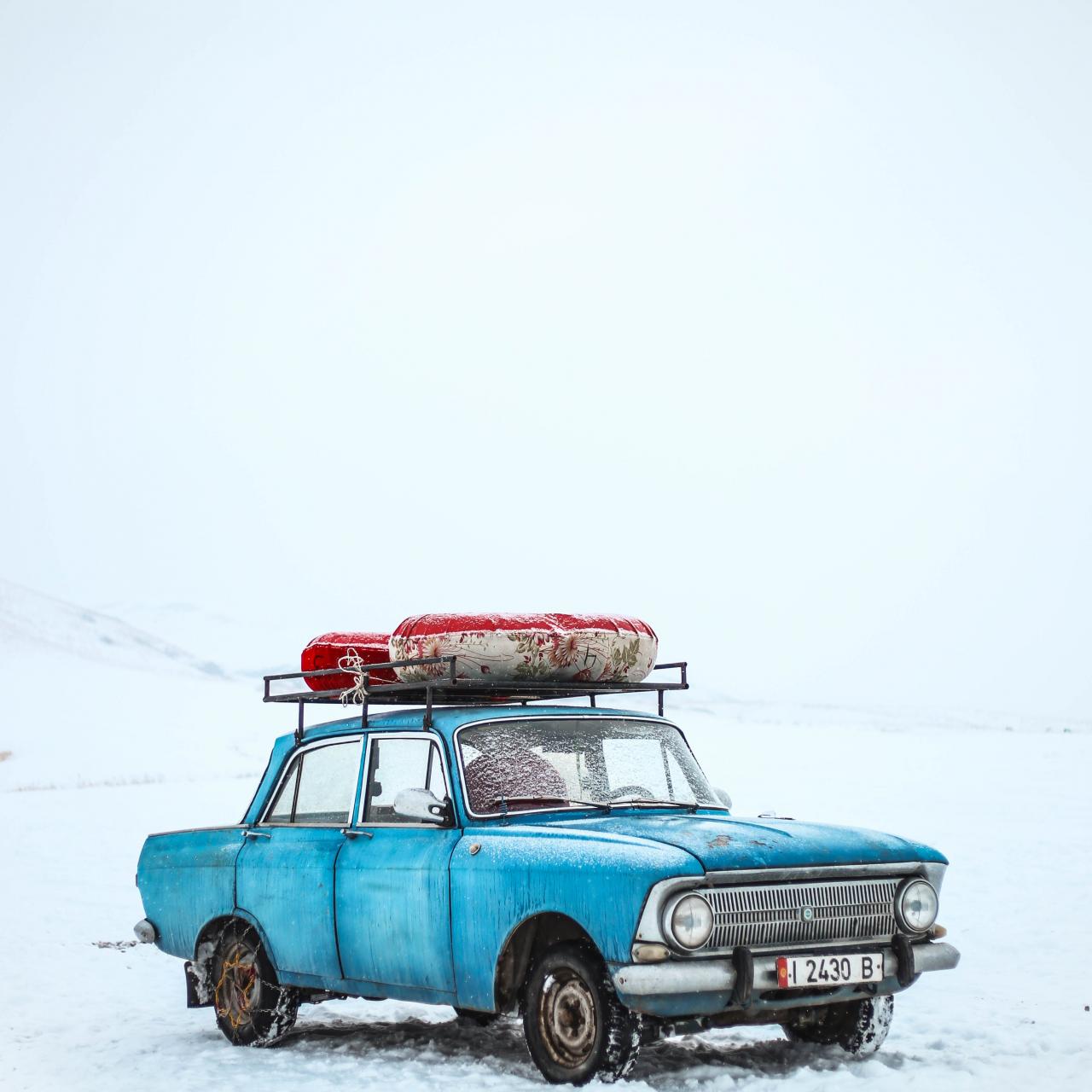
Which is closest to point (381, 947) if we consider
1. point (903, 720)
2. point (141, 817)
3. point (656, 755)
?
Result: point (656, 755)

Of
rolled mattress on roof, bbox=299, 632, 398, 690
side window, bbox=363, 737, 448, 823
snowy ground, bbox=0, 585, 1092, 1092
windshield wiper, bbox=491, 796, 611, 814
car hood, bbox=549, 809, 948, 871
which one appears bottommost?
snowy ground, bbox=0, 585, 1092, 1092

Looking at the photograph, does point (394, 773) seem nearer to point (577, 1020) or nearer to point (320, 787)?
point (320, 787)

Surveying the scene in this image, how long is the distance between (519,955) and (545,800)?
0.84 m

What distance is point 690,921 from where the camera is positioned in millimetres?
6527

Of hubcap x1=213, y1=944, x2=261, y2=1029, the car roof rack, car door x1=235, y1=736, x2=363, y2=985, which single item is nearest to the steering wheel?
the car roof rack

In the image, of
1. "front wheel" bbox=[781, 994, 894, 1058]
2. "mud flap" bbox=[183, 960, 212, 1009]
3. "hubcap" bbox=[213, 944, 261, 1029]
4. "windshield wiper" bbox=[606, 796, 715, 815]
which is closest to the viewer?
"front wheel" bbox=[781, 994, 894, 1058]

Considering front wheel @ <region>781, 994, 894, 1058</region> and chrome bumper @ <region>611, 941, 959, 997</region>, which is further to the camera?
front wheel @ <region>781, 994, 894, 1058</region>

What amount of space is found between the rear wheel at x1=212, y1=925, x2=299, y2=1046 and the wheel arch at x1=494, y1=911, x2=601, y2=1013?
1938 mm

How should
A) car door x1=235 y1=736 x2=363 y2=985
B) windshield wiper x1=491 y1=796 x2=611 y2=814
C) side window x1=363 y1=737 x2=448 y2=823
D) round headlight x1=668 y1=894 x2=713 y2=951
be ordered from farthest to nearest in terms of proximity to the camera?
car door x1=235 y1=736 x2=363 y2=985
side window x1=363 y1=737 x2=448 y2=823
windshield wiper x1=491 y1=796 x2=611 y2=814
round headlight x1=668 y1=894 x2=713 y2=951

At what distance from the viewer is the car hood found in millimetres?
6715

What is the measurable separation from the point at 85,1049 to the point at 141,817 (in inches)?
664

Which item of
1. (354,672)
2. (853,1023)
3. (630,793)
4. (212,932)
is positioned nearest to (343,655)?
(354,672)

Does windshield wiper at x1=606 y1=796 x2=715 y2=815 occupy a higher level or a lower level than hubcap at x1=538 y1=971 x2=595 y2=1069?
higher

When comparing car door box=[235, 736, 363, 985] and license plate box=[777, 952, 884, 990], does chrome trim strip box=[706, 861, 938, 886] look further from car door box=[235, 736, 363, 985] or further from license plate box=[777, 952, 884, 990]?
car door box=[235, 736, 363, 985]
